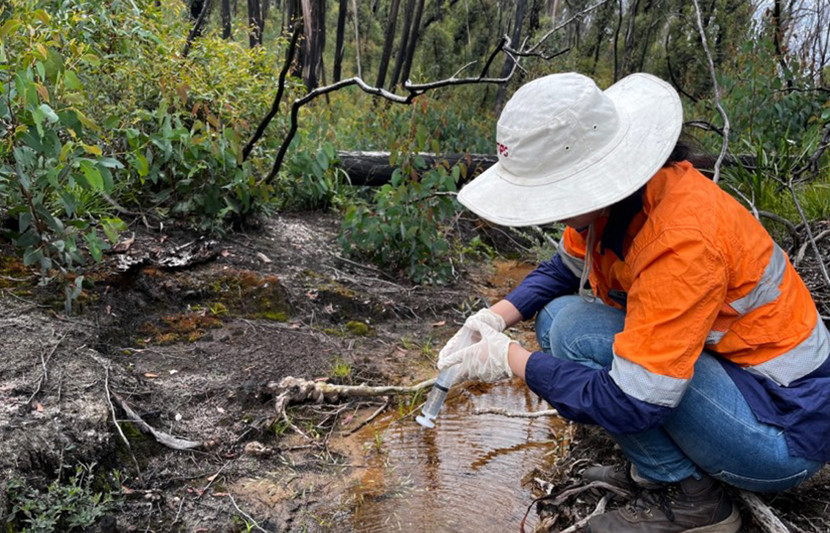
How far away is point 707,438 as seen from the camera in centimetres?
155

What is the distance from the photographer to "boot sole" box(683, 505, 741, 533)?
171 centimetres

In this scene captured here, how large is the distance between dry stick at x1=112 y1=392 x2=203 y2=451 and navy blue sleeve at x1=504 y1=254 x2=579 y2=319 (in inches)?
43.8

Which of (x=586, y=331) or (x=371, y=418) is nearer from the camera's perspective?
(x=586, y=331)

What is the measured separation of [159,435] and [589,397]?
4.49 feet

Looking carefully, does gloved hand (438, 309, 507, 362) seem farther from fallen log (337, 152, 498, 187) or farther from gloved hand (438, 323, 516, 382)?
fallen log (337, 152, 498, 187)

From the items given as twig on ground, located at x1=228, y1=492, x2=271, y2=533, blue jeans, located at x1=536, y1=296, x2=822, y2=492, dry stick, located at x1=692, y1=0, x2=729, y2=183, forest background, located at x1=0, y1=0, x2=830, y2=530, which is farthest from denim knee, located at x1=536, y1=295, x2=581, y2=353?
dry stick, located at x1=692, y1=0, x2=729, y2=183

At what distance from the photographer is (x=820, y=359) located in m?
1.54

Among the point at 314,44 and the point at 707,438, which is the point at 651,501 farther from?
the point at 314,44

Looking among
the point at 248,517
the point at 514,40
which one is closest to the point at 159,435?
the point at 248,517

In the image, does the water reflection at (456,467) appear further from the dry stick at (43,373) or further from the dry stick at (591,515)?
the dry stick at (43,373)

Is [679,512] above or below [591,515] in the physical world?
above

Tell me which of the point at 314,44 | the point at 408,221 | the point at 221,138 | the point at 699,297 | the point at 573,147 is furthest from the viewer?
the point at 314,44

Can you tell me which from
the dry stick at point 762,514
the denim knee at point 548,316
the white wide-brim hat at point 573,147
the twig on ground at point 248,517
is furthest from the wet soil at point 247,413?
the white wide-brim hat at point 573,147

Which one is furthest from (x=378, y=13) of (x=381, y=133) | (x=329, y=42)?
(x=381, y=133)
